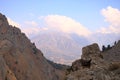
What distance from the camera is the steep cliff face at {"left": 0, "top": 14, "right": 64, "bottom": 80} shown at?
111 meters

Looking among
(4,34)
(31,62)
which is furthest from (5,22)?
(31,62)

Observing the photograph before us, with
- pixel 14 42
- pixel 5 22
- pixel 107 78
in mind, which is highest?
pixel 5 22

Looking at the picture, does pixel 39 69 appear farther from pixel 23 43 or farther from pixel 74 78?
pixel 74 78

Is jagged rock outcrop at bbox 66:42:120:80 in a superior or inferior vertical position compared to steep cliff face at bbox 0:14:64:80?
inferior

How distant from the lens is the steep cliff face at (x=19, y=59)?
11106 centimetres

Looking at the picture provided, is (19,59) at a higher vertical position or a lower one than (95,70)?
higher

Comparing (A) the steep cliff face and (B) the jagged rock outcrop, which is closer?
(B) the jagged rock outcrop

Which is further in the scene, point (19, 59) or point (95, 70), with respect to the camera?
point (19, 59)

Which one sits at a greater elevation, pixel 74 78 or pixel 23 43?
pixel 23 43

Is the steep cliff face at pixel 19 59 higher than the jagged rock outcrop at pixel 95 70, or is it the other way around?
the steep cliff face at pixel 19 59

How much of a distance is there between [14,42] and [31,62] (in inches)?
487

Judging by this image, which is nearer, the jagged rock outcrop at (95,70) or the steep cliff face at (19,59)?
the jagged rock outcrop at (95,70)

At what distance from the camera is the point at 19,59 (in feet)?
386

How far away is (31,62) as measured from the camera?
12694 cm
